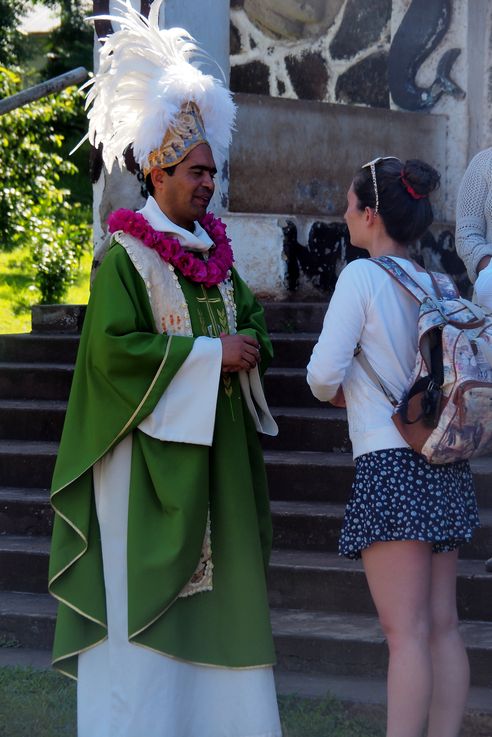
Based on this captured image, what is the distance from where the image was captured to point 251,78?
896 centimetres

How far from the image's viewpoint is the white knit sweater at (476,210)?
545 centimetres

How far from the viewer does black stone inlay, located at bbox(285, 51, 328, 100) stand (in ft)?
28.9

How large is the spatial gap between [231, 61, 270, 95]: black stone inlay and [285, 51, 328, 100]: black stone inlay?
0.18m

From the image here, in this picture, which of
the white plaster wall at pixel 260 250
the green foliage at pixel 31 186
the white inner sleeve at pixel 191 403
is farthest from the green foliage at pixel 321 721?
the green foliage at pixel 31 186

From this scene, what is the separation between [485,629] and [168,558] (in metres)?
1.66

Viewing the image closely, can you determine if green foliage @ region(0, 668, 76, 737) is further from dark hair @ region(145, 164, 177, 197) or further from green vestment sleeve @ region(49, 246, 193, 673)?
dark hair @ region(145, 164, 177, 197)

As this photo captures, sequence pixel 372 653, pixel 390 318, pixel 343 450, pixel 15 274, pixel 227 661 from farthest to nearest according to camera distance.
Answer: pixel 15 274, pixel 343 450, pixel 372 653, pixel 227 661, pixel 390 318

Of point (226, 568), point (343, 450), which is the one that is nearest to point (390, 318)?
point (226, 568)

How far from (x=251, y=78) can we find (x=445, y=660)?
19.7ft

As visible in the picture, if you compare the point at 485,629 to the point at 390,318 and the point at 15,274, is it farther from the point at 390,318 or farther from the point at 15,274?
the point at 15,274

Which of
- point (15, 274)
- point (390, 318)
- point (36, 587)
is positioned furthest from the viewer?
point (15, 274)

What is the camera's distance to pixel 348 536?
3.69m

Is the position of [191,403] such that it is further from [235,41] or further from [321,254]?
[235,41]

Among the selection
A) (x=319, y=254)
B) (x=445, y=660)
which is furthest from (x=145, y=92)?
(x=319, y=254)
